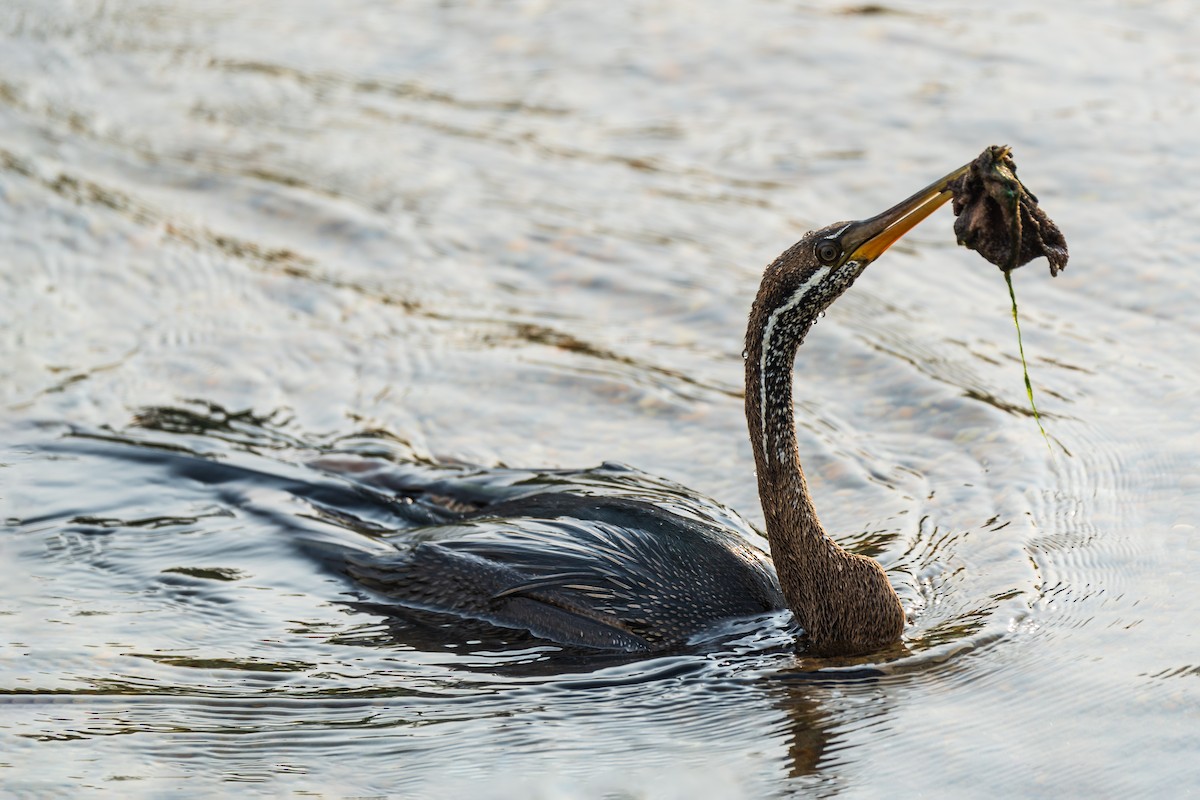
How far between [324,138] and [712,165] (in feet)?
9.16

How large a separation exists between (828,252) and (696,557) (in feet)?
4.28

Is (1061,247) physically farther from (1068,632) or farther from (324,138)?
(324,138)

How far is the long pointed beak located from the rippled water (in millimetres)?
1490

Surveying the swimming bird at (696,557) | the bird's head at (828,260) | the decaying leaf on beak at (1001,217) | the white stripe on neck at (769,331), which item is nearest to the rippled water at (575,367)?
→ the swimming bird at (696,557)

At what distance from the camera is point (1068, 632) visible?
588cm

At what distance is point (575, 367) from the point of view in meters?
8.59

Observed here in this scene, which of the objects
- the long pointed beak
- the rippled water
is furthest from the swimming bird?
the rippled water

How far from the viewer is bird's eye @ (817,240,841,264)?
5609mm

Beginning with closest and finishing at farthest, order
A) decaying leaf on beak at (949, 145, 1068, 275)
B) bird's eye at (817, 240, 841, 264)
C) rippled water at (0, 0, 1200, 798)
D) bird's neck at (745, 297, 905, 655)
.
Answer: decaying leaf on beak at (949, 145, 1068, 275), rippled water at (0, 0, 1200, 798), bird's eye at (817, 240, 841, 264), bird's neck at (745, 297, 905, 655)

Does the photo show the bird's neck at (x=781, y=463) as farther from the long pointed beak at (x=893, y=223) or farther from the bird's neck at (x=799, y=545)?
the long pointed beak at (x=893, y=223)

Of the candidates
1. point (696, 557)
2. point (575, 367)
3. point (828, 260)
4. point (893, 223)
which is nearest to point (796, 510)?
point (696, 557)

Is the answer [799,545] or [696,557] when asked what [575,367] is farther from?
[799,545]

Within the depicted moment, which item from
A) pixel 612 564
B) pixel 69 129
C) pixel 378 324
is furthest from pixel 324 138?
pixel 612 564

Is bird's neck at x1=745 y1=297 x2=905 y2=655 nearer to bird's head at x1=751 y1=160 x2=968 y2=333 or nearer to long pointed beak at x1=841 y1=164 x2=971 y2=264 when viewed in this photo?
bird's head at x1=751 y1=160 x2=968 y2=333
